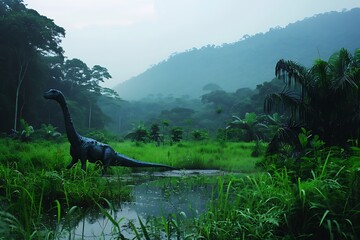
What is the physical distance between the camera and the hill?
87125mm

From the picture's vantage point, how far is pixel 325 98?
860 cm

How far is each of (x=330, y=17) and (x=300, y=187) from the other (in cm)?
11180

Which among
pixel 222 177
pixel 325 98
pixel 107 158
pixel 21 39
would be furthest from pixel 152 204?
pixel 21 39

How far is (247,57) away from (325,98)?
91.3 meters

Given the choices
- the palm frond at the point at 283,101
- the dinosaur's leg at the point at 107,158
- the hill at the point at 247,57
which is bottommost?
the dinosaur's leg at the point at 107,158

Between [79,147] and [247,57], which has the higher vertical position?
[247,57]

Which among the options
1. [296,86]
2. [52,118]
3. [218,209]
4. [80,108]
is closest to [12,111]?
[52,118]

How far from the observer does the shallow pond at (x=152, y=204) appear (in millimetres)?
3738

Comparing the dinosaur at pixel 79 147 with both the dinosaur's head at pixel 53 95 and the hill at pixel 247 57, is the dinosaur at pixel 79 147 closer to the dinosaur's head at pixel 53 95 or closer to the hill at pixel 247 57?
the dinosaur's head at pixel 53 95

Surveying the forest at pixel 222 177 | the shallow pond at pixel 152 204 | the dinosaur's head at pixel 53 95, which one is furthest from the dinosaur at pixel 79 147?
the shallow pond at pixel 152 204

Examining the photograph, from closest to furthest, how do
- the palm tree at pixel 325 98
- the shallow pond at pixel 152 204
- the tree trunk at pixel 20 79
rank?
1. the shallow pond at pixel 152 204
2. the palm tree at pixel 325 98
3. the tree trunk at pixel 20 79

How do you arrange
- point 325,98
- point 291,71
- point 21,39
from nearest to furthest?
1. point 325,98
2. point 291,71
3. point 21,39

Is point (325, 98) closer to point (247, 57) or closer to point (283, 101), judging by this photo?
point (283, 101)

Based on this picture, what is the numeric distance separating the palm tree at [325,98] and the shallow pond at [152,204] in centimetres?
260
